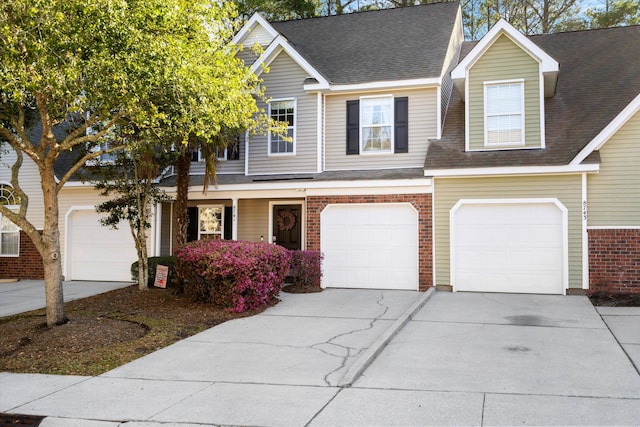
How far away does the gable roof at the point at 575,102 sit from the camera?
13.4 metres

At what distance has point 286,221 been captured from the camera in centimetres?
1689

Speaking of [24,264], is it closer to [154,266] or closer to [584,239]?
[154,266]

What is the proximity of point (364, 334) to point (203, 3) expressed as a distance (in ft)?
21.8

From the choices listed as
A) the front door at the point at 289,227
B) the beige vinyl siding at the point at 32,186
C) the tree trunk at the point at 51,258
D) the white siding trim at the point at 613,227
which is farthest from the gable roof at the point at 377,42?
the beige vinyl siding at the point at 32,186

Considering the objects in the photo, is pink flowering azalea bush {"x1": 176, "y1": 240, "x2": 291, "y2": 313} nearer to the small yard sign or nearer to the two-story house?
the small yard sign

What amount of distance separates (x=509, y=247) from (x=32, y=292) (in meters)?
12.7

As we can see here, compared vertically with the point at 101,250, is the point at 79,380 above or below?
below

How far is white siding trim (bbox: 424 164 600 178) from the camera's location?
12.5 metres

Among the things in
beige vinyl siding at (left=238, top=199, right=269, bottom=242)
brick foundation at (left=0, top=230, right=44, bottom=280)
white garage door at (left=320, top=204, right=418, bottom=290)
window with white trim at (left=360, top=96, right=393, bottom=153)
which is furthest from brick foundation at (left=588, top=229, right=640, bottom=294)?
brick foundation at (left=0, top=230, right=44, bottom=280)

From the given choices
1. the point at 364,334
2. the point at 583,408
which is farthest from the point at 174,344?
the point at 583,408

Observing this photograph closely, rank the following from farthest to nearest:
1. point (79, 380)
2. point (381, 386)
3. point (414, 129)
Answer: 1. point (414, 129)
2. point (79, 380)
3. point (381, 386)

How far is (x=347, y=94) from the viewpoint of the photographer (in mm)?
15609

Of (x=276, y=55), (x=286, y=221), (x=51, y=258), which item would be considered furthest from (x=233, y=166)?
(x=51, y=258)

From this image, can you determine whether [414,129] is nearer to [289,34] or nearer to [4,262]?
[289,34]
